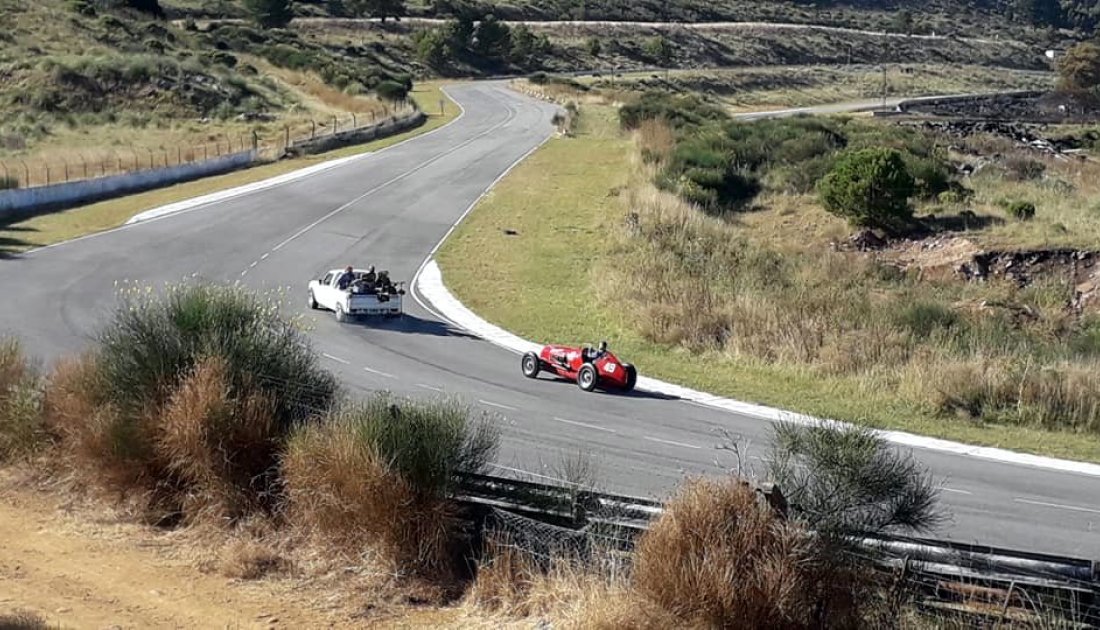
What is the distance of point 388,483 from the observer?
14141 millimetres

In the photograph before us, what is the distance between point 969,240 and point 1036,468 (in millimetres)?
20544

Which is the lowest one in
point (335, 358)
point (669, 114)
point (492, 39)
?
point (335, 358)

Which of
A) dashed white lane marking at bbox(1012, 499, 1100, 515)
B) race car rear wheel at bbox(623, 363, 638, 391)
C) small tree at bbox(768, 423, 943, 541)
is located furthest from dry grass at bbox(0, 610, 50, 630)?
race car rear wheel at bbox(623, 363, 638, 391)

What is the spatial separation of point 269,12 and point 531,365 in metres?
91.0

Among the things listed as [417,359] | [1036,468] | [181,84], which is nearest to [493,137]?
[181,84]

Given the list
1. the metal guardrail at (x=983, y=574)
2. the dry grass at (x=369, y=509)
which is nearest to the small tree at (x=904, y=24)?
the dry grass at (x=369, y=509)

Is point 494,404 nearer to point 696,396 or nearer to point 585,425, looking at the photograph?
point 585,425

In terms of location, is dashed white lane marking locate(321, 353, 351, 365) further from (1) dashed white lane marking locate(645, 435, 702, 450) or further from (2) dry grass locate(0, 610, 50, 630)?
(2) dry grass locate(0, 610, 50, 630)

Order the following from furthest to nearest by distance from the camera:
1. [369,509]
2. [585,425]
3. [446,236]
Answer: [446,236] < [585,425] < [369,509]

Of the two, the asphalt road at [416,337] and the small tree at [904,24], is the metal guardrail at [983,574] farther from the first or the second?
the small tree at [904,24]

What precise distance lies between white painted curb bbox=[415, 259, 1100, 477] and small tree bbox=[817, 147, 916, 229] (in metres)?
15.2

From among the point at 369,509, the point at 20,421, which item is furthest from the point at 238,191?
the point at 369,509

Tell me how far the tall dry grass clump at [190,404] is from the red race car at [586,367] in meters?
8.37

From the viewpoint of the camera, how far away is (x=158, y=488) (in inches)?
639
